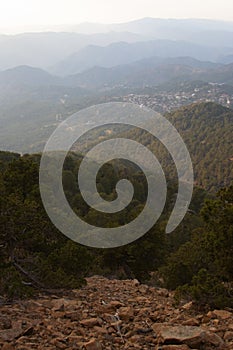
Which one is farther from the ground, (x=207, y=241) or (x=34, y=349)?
(x=207, y=241)

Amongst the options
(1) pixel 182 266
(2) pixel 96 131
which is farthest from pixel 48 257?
(2) pixel 96 131

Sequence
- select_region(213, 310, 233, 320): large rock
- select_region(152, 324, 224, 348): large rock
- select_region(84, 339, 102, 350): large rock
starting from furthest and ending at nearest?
1. select_region(213, 310, 233, 320): large rock
2. select_region(152, 324, 224, 348): large rock
3. select_region(84, 339, 102, 350): large rock

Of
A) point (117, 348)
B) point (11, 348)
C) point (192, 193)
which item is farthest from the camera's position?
point (192, 193)

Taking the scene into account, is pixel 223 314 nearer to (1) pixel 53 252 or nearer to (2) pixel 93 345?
(2) pixel 93 345

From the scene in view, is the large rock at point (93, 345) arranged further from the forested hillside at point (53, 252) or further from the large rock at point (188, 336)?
the forested hillside at point (53, 252)

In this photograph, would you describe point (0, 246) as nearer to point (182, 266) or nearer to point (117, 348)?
point (117, 348)

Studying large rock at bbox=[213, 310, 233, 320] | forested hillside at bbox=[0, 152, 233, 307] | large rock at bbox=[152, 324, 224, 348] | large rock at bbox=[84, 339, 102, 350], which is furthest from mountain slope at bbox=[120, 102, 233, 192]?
large rock at bbox=[84, 339, 102, 350]

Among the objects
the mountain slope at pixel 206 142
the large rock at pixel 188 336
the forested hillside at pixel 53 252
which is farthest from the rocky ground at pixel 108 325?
the mountain slope at pixel 206 142

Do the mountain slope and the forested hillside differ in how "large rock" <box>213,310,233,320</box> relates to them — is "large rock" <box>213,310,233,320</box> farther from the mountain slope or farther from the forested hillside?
the mountain slope
